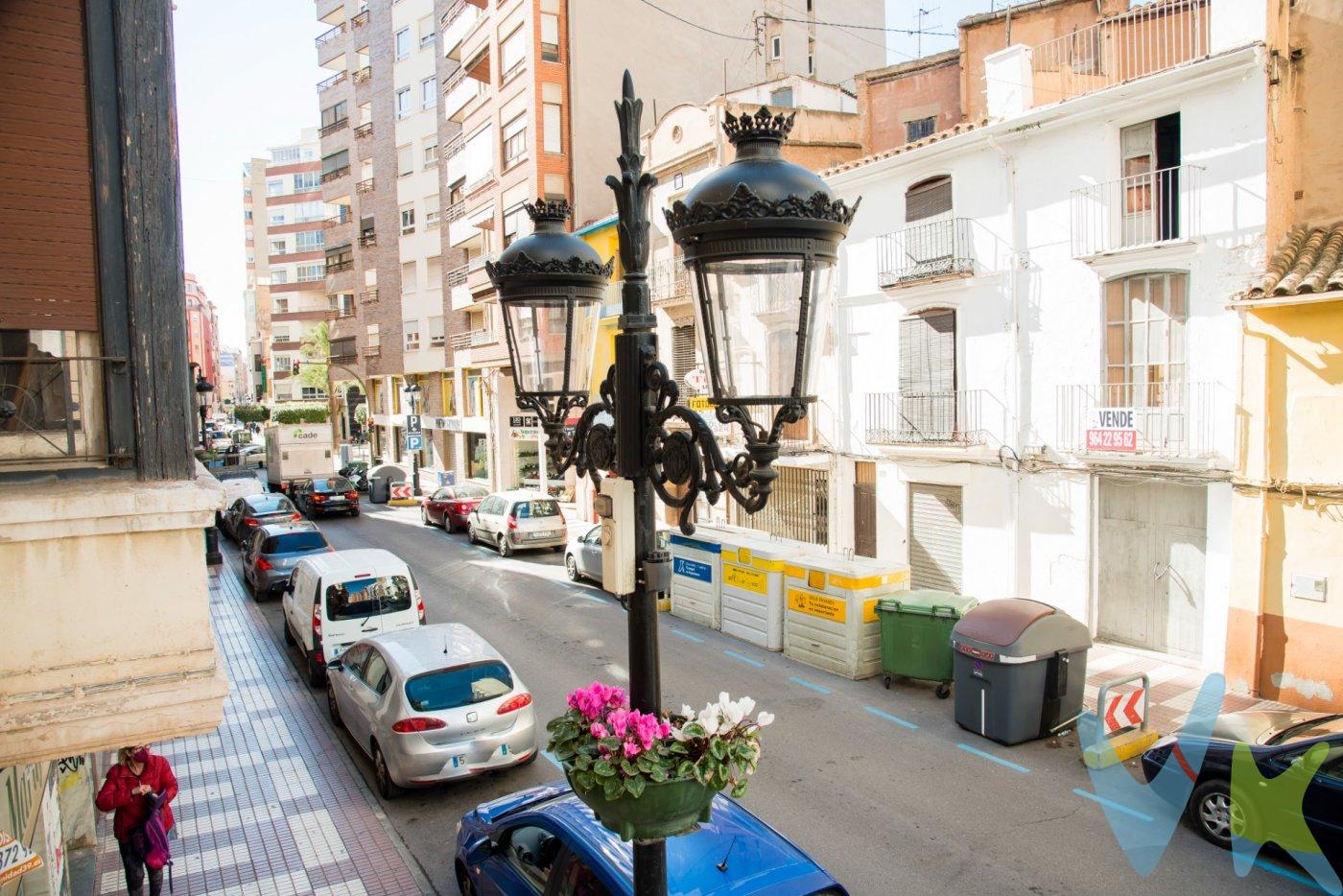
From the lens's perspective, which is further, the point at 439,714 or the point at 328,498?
the point at 328,498

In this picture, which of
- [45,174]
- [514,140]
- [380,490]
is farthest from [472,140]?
[45,174]

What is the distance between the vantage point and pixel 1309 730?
7.57 meters

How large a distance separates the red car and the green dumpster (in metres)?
15.4

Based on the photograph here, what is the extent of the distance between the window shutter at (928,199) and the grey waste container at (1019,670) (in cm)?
909

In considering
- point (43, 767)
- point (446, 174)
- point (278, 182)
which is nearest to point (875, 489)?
point (43, 767)

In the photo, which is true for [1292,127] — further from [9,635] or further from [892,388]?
[9,635]

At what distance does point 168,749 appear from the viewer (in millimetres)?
10367

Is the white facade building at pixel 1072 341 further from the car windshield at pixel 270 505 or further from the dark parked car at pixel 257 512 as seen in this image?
the car windshield at pixel 270 505

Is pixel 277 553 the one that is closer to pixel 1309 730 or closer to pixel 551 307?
pixel 551 307

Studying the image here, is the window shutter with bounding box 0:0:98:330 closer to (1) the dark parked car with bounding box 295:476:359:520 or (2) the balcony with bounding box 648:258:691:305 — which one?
(2) the balcony with bounding box 648:258:691:305

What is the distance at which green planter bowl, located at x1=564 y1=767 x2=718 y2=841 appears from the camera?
3047 mm

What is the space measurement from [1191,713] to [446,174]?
122 ft

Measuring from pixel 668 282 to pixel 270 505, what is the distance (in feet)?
39.8

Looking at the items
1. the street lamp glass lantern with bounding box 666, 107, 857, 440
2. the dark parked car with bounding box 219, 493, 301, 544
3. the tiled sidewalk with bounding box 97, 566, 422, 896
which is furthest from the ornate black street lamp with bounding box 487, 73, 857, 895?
the dark parked car with bounding box 219, 493, 301, 544
